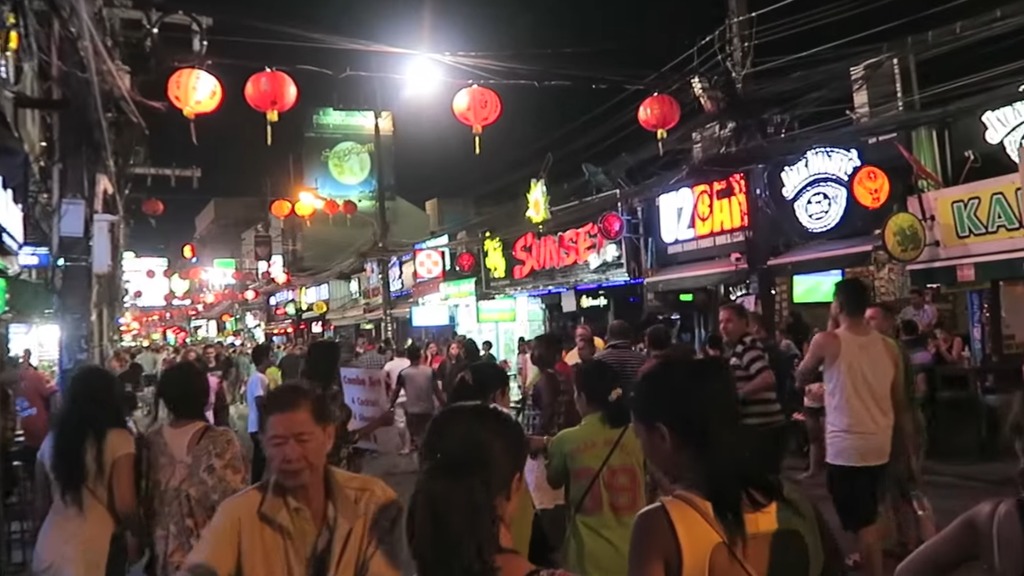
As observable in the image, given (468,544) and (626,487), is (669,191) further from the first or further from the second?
(468,544)

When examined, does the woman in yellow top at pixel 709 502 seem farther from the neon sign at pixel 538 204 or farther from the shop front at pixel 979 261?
the neon sign at pixel 538 204

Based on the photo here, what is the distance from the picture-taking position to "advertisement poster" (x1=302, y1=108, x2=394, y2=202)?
36219 mm

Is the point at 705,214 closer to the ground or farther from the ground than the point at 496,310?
farther from the ground

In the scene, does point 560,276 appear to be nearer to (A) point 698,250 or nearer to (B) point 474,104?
(A) point 698,250

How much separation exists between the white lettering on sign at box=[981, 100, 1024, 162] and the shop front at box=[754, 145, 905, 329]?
151cm

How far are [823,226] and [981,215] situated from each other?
2242 millimetres

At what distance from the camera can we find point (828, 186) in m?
13.2

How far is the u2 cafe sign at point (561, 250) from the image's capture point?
16750 mm

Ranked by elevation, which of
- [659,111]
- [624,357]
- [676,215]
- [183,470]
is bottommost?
[183,470]

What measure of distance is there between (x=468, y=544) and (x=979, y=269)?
1176cm

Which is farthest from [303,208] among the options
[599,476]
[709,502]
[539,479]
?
[709,502]

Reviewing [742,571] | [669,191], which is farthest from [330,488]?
[669,191]

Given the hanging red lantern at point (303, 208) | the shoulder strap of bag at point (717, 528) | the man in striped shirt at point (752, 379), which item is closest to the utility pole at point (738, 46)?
the man in striped shirt at point (752, 379)

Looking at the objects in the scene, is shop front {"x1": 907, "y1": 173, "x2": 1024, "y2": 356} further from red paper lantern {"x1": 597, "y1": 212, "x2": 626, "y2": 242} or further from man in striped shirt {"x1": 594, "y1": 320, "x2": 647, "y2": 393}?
man in striped shirt {"x1": 594, "y1": 320, "x2": 647, "y2": 393}
